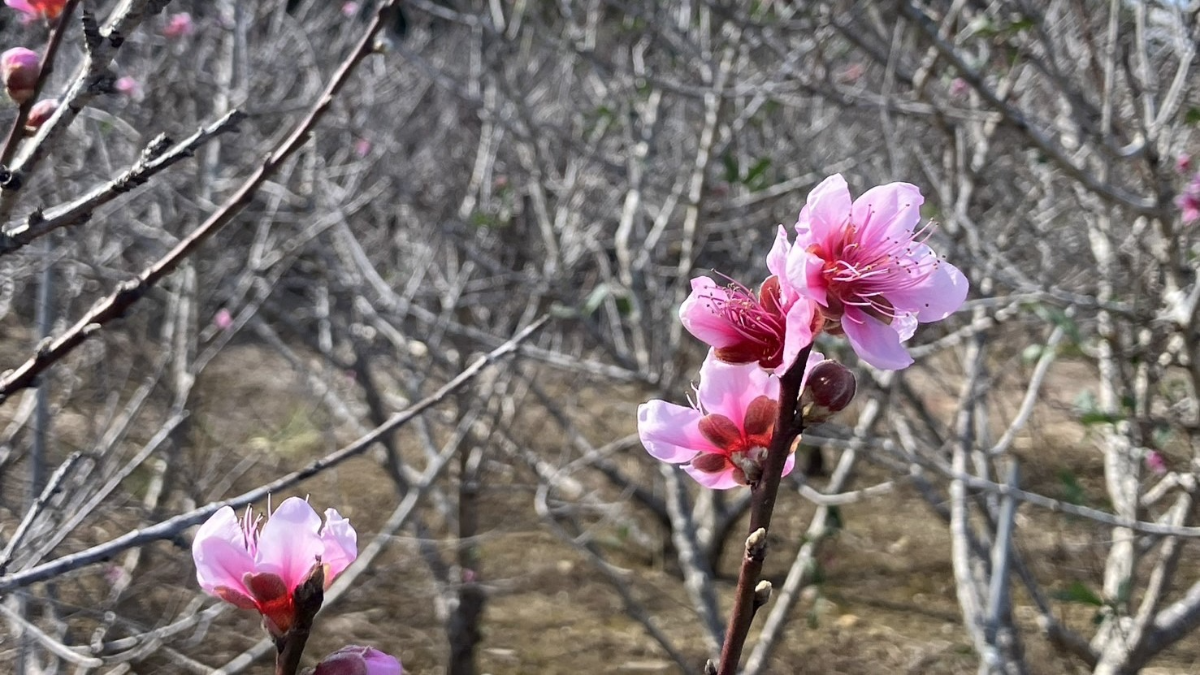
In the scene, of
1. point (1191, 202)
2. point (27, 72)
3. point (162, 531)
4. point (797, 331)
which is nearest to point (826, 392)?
point (797, 331)

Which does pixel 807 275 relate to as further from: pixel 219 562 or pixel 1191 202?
pixel 1191 202

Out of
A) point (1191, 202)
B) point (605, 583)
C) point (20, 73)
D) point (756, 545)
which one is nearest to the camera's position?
point (756, 545)

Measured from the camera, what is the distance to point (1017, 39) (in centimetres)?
248

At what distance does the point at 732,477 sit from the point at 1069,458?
5415 millimetres

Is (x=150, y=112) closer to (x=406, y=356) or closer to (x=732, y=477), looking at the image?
(x=406, y=356)

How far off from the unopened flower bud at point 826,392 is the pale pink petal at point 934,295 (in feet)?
0.40

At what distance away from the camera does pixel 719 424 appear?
665mm

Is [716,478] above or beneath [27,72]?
beneath

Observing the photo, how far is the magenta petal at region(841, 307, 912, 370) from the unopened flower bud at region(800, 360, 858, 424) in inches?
1.5

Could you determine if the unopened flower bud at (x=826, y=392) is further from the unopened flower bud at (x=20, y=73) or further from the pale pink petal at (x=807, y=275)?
the unopened flower bud at (x=20, y=73)

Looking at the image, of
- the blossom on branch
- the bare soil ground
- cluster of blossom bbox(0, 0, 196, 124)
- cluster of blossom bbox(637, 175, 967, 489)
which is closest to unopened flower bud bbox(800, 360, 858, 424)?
cluster of blossom bbox(637, 175, 967, 489)

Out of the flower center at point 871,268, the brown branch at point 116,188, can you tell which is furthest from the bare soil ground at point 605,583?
the flower center at point 871,268

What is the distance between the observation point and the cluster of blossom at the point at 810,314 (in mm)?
625

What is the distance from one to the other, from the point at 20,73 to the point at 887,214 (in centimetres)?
79
